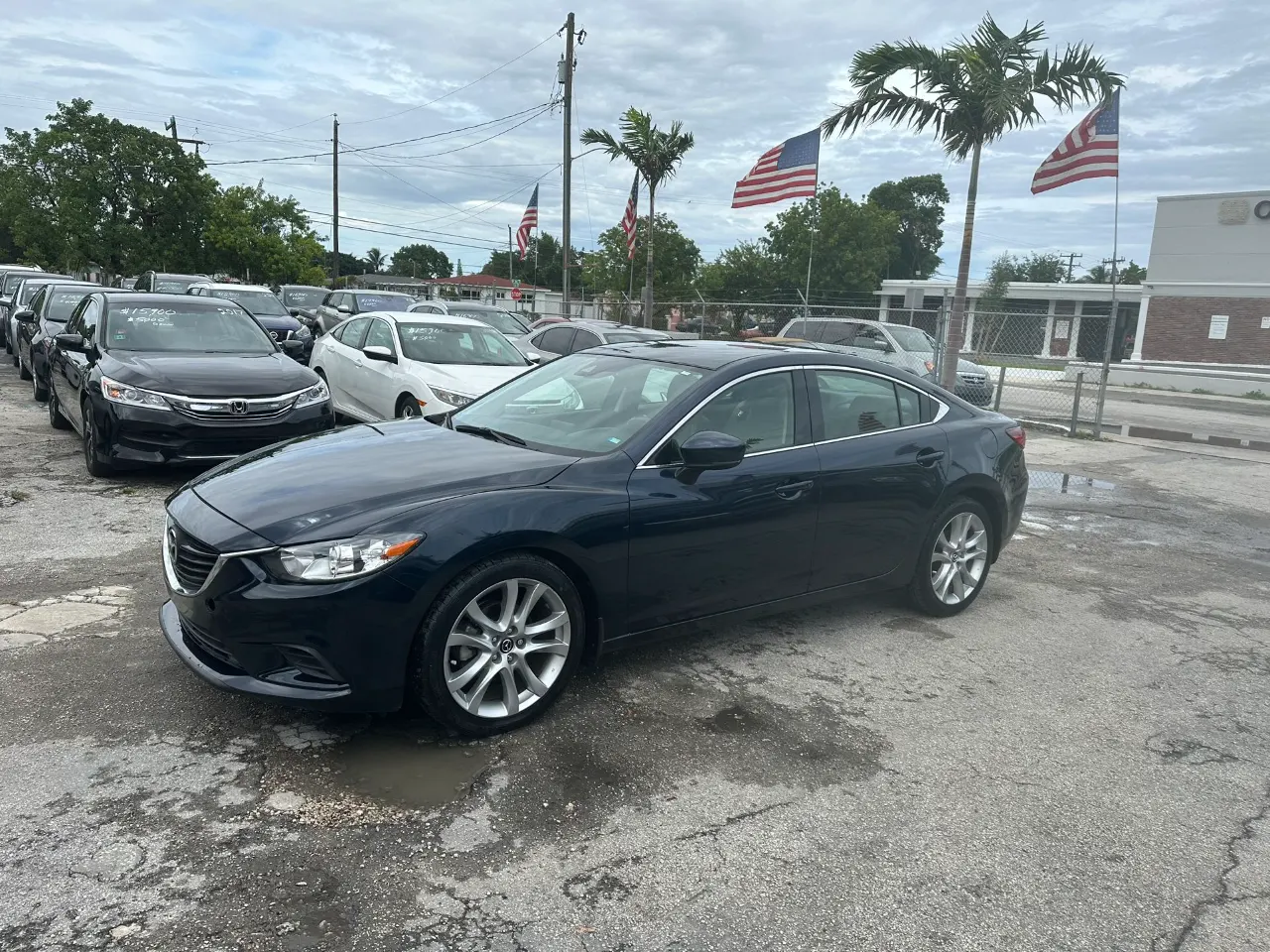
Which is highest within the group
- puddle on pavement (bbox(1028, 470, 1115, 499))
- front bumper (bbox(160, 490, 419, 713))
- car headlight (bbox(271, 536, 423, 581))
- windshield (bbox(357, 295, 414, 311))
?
windshield (bbox(357, 295, 414, 311))

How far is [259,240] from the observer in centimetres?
3894

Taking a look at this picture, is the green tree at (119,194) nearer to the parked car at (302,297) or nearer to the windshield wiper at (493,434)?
the parked car at (302,297)

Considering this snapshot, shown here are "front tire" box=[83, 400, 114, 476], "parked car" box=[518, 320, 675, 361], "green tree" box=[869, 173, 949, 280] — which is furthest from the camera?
"green tree" box=[869, 173, 949, 280]

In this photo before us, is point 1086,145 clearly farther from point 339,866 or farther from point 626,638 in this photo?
point 339,866

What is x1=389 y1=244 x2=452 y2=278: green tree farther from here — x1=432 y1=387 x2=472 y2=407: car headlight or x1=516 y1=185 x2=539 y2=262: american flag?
x1=432 y1=387 x2=472 y2=407: car headlight

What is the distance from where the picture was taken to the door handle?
4.42 m

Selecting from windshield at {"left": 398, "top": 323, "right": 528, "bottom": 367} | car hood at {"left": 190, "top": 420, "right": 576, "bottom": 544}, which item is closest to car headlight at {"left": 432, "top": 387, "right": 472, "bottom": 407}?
windshield at {"left": 398, "top": 323, "right": 528, "bottom": 367}

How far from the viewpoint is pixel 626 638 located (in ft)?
13.2

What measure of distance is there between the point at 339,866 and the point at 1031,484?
8.94 metres

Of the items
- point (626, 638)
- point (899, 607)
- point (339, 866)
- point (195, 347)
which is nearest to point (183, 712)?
point (339, 866)

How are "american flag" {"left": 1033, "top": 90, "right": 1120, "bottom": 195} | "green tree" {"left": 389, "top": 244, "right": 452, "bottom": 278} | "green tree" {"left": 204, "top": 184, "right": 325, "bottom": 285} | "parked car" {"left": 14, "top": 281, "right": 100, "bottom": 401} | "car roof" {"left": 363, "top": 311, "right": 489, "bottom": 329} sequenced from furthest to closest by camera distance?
"green tree" {"left": 389, "top": 244, "right": 452, "bottom": 278}
"green tree" {"left": 204, "top": 184, "right": 325, "bottom": 285}
"american flag" {"left": 1033, "top": 90, "right": 1120, "bottom": 195}
"parked car" {"left": 14, "top": 281, "right": 100, "bottom": 401}
"car roof" {"left": 363, "top": 311, "right": 489, "bottom": 329}

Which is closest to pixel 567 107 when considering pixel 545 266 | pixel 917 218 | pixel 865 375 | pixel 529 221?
pixel 529 221

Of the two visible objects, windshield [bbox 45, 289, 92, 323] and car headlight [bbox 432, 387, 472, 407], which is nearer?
car headlight [bbox 432, 387, 472, 407]

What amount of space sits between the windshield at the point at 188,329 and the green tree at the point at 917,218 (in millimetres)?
73530
